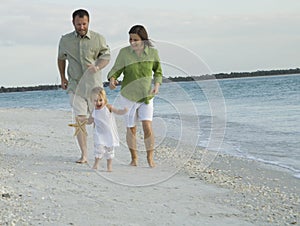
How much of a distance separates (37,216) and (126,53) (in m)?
2.66

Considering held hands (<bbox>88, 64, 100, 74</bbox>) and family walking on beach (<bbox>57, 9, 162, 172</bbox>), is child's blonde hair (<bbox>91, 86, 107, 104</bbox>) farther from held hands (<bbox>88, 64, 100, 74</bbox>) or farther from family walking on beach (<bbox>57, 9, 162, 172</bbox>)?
held hands (<bbox>88, 64, 100, 74</bbox>)

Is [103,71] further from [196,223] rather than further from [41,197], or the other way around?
[196,223]

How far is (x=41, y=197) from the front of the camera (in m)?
5.32

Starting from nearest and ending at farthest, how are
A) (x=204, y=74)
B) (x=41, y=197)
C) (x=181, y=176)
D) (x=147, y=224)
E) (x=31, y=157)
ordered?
(x=147, y=224) < (x=41, y=197) < (x=204, y=74) < (x=181, y=176) < (x=31, y=157)

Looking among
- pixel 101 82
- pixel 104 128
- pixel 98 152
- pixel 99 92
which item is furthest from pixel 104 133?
pixel 101 82

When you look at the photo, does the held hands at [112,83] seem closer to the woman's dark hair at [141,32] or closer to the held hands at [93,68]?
the held hands at [93,68]

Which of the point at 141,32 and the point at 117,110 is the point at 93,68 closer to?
the point at 117,110

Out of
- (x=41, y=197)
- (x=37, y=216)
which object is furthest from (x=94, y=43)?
(x=37, y=216)

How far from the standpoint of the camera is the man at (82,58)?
6898 millimetres

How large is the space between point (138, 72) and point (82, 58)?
70 centimetres

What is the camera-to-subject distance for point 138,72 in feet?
22.3

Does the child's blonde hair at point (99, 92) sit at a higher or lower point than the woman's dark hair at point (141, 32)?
lower

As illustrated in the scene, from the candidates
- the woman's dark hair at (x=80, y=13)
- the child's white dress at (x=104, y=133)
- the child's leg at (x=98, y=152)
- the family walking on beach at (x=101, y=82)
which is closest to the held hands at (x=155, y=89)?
the family walking on beach at (x=101, y=82)

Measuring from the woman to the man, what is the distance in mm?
232
